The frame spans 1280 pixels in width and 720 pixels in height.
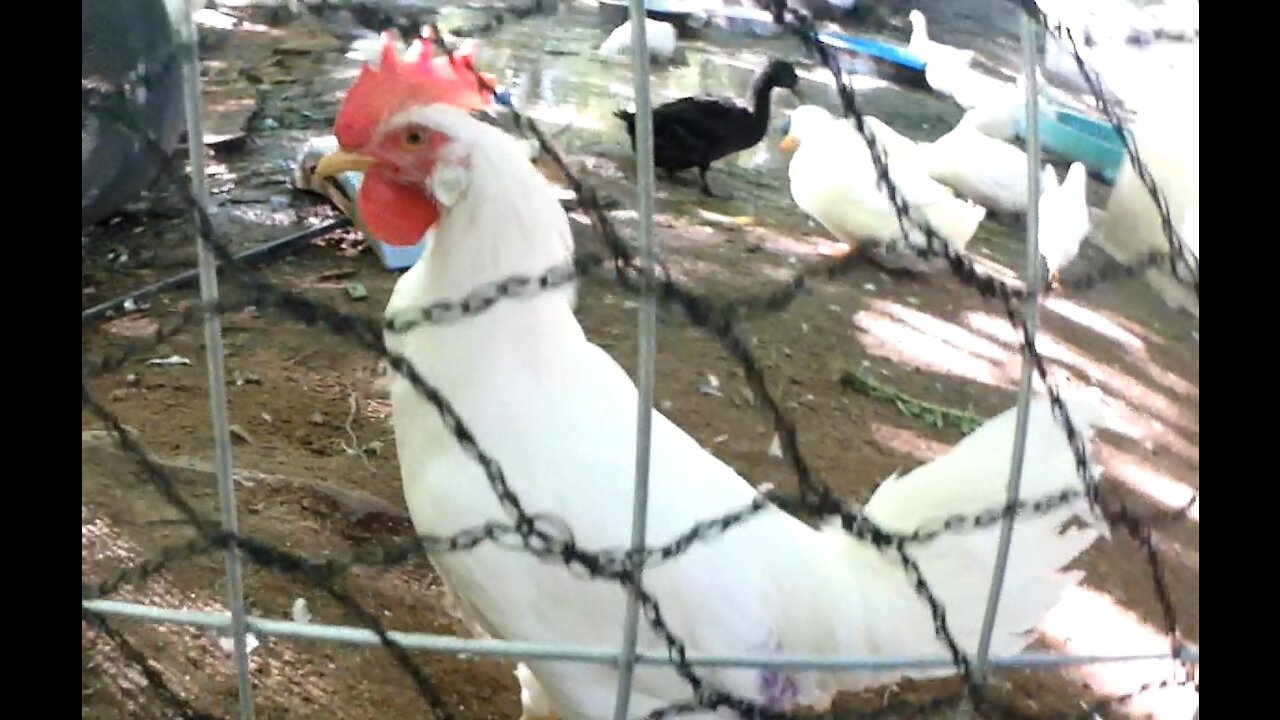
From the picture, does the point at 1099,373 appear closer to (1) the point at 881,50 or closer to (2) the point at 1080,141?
(2) the point at 1080,141

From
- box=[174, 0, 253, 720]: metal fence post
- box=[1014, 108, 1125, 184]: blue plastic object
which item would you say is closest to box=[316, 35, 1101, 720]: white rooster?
box=[174, 0, 253, 720]: metal fence post

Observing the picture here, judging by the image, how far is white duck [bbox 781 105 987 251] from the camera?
85.3 inches

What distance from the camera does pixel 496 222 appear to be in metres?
0.84

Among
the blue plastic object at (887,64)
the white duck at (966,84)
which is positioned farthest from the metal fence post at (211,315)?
the blue plastic object at (887,64)

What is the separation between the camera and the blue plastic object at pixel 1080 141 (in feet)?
8.18

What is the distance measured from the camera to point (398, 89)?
2.85 feet

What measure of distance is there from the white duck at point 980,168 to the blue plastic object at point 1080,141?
96 millimetres

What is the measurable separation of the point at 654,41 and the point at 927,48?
0.85m

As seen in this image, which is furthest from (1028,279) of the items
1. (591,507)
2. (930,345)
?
(930,345)

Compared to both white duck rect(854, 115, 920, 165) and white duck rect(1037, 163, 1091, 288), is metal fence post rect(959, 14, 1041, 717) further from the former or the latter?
white duck rect(854, 115, 920, 165)

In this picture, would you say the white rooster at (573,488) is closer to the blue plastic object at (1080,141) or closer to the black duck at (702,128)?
the black duck at (702,128)

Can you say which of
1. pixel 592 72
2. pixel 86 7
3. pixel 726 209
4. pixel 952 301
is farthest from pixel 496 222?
pixel 592 72

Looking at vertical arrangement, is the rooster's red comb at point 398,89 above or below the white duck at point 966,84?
above
